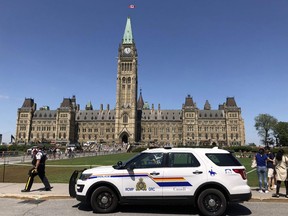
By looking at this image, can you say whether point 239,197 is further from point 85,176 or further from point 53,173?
point 53,173

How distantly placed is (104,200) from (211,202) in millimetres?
3464

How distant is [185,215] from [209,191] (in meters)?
1.09

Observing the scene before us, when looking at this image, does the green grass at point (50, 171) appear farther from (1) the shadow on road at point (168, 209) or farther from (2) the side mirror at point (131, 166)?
(2) the side mirror at point (131, 166)

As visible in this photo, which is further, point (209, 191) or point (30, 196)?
point (30, 196)

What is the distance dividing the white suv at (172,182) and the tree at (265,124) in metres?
109

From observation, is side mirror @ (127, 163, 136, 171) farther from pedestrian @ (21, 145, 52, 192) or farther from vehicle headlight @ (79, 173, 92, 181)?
pedestrian @ (21, 145, 52, 192)

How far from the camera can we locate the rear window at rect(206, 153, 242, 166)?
8.87m

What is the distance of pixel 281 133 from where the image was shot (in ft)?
330

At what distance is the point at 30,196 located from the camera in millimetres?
11297

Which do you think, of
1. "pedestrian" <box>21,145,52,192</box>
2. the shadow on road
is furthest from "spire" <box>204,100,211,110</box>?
the shadow on road

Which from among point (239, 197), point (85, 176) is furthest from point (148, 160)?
point (239, 197)

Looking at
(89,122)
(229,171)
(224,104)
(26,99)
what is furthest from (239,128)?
(229,171)

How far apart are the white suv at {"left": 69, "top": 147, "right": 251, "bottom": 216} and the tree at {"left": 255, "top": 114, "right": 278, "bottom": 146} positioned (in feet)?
359

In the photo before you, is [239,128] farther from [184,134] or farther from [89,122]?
[89,122]
